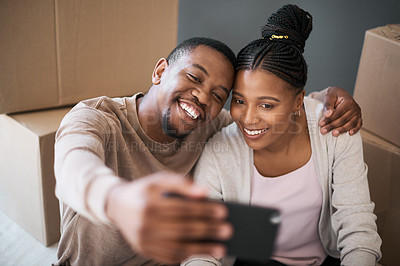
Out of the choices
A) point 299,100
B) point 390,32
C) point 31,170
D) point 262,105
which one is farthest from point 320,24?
point 31,170

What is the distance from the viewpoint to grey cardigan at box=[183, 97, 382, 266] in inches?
41.3

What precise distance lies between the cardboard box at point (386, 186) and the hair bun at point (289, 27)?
18.9 inches

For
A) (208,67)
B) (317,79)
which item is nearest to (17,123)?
(208,67)

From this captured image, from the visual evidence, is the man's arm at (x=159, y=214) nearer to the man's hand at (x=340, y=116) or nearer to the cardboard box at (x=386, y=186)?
the man's hand at (x=340, y=116)

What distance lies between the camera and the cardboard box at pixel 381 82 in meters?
1.29

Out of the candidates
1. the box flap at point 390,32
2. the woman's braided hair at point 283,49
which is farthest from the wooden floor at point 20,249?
the box flap at point 390,32

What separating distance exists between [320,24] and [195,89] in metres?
1.08

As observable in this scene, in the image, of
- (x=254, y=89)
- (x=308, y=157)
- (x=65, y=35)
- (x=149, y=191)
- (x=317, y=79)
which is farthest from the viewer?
(x=317, y=79)

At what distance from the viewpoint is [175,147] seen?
3.87 ft

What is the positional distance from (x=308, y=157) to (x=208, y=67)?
357 mm

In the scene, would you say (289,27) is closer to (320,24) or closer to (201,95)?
(201,95)

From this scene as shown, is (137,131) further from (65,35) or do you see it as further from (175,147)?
(65,35)

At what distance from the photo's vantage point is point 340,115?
3.76 feet

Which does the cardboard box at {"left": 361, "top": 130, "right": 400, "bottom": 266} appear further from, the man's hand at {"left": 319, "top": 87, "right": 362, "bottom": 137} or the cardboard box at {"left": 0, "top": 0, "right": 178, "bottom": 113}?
the cardboard box at {"left": 0, "top": 0, "right": 178, "bottom": 113}
